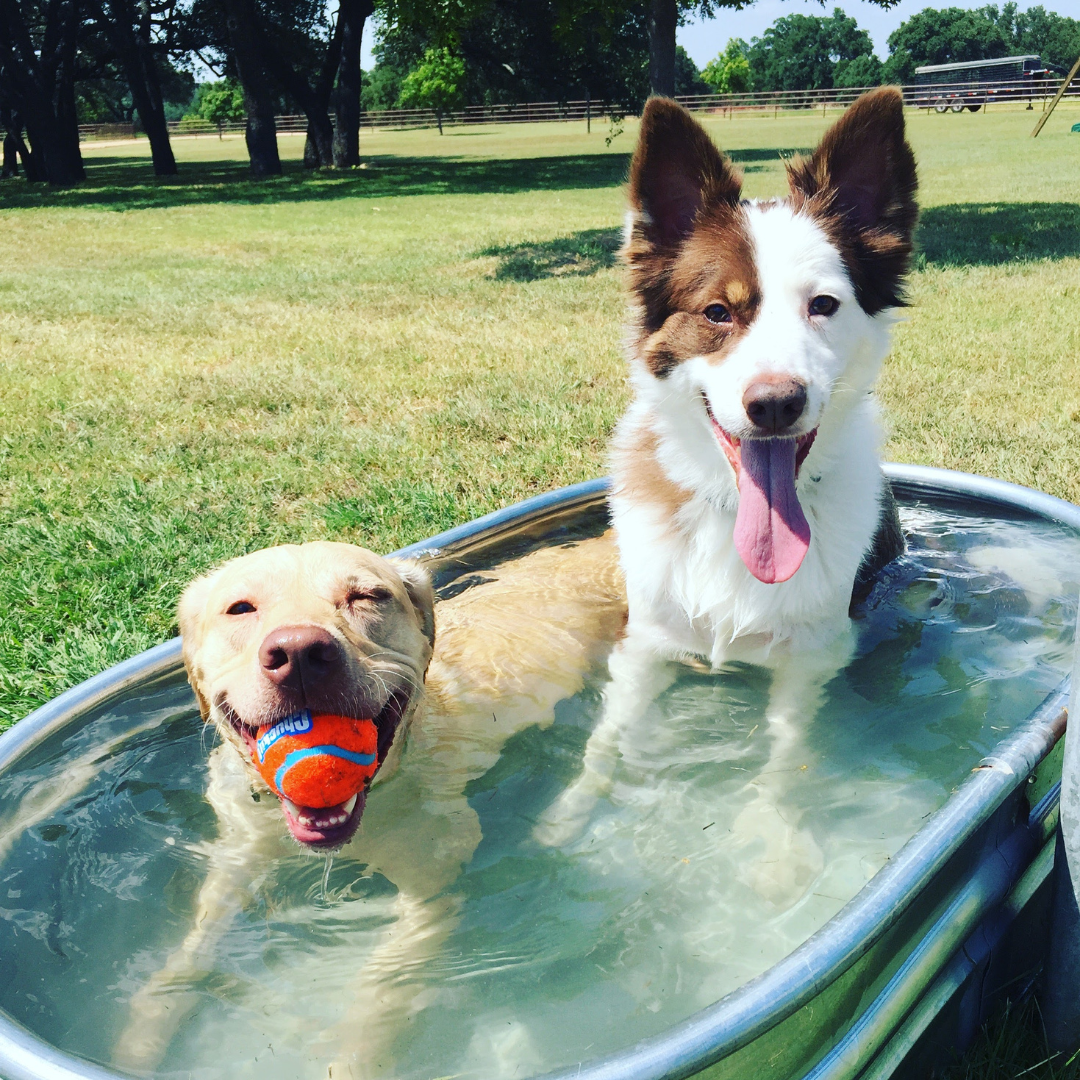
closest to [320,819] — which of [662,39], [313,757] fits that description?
[313,757]

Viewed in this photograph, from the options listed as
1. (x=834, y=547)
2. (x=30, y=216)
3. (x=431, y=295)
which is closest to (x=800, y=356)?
(x=834, y=547)

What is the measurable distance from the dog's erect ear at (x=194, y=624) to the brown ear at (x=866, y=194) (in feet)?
7.95

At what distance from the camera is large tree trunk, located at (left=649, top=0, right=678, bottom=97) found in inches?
644

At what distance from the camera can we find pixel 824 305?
3369 millimetres

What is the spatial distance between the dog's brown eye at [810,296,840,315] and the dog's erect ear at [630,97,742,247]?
550 mm

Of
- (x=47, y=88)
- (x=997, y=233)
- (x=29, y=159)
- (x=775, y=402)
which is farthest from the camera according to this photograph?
(x=29, y=159)

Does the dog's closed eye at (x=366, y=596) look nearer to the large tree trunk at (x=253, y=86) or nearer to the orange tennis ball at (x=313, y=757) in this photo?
the orange tennis ball at (x=313, y=757)

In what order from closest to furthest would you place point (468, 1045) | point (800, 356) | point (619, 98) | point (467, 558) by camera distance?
point (468, 1045), point (800, 356), point (467, 558), point (619, 98)

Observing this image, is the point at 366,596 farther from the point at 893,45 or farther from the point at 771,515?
the point at 893,45

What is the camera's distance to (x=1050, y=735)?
2713mm

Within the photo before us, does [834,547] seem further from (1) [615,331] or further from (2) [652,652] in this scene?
(1) [615,331]

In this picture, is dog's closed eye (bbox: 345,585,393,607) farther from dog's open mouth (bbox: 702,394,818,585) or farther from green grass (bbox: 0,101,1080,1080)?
green grass (bbox: 0,101,1080,1080)

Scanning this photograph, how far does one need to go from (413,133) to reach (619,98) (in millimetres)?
30789

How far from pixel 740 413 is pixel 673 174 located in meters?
1.04
